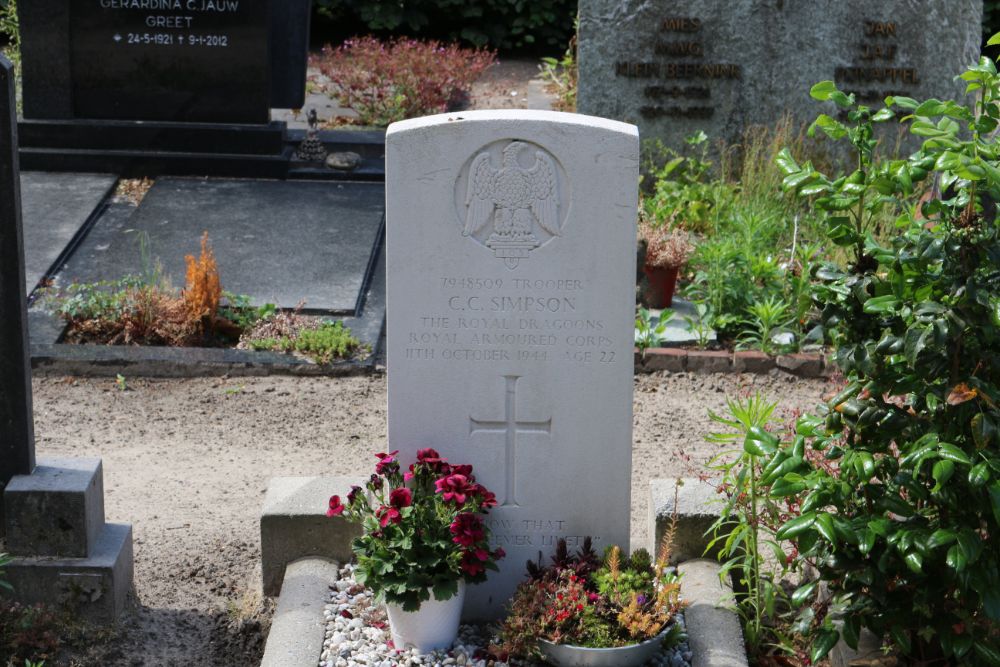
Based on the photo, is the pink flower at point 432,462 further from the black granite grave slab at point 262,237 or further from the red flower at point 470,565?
the black granite grave slab at point 262,237

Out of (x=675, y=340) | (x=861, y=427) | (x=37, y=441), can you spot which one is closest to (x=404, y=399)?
(x=861, y=427)

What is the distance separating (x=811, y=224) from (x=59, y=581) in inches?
213

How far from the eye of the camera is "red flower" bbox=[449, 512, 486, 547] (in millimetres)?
4270

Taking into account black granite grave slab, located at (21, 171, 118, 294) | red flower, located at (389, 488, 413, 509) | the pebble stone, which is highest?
black granite grave slab, located at (21, 171, 118, 294)

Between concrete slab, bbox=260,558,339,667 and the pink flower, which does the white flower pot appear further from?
the pink flower

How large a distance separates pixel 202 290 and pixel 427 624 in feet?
11.6

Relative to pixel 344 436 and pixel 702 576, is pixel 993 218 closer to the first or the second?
pixel 702 576

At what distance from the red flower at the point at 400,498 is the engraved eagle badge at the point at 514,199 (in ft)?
2.74

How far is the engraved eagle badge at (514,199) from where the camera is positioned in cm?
436

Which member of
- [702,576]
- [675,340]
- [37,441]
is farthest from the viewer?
[675,340]

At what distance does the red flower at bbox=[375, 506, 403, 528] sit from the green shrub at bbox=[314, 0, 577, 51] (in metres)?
11.9

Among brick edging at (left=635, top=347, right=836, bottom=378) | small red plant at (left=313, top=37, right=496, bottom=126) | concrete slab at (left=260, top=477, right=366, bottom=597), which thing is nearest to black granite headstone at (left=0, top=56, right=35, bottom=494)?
concrete slab at (left=260, top=477, right=366, bottom=597)

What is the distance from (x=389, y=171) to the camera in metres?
4.37

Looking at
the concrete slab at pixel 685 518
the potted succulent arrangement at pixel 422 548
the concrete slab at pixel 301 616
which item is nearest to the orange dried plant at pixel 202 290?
the concrete slab at pixel 301 616
